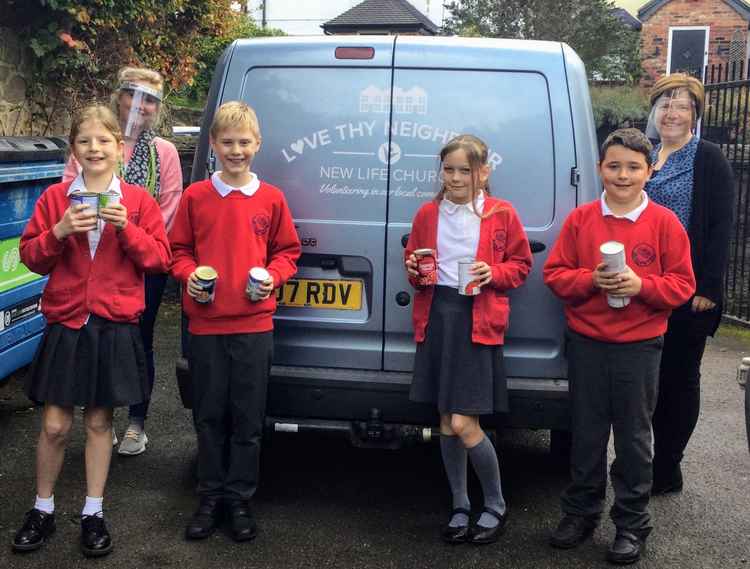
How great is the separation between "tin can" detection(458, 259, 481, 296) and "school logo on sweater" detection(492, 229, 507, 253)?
185mm

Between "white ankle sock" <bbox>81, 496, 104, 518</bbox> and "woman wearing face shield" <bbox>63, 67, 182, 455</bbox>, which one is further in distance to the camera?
"woman wearing face shield" <bbox>63, 67, 182, 455</bbox>

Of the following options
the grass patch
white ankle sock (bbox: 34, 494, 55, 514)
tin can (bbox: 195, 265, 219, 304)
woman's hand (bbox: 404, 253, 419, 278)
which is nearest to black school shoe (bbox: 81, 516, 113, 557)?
white ankle sock (bbox: 34, 494, 55, 514)

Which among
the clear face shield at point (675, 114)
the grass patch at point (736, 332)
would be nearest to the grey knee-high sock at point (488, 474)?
the clear face shield at point (675, 114)

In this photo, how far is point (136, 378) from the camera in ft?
13.1

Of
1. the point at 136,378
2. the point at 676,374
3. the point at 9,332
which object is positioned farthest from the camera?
the point at 9,332

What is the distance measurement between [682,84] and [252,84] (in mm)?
1945

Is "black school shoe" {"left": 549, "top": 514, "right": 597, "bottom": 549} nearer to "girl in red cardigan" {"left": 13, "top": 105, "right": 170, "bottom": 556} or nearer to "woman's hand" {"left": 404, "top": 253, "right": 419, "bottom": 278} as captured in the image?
"woman's hand" {"left": 404, "top": 253, "right": 419, "bottom": 278}

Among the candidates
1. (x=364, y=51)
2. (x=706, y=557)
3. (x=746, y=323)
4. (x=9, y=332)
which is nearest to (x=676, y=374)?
(x=706, y=557)

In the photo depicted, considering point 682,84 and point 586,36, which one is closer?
point 682,84

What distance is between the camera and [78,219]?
361 centimetres

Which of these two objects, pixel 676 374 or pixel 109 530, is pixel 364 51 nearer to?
pixel 676 374

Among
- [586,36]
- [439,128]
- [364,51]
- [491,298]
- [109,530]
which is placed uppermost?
[586,36]

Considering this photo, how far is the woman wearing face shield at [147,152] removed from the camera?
187 inches

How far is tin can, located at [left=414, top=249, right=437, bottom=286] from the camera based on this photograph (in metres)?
3.83
